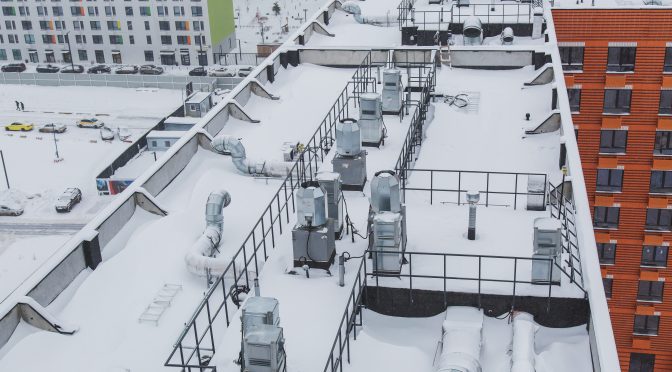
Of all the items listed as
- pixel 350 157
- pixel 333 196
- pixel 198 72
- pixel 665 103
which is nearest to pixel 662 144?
pixel 665 103

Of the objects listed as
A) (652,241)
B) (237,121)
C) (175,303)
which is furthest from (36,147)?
(175,303)

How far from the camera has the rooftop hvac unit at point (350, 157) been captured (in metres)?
22.0

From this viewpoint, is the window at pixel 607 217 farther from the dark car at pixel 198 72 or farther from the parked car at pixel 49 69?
the parked car at pixel 49 69

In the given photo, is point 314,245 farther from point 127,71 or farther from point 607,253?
point 127,71

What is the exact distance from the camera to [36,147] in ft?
263

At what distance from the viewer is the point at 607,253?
45125mm

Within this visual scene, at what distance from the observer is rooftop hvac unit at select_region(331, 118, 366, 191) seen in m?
22.0

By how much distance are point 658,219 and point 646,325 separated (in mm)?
6119

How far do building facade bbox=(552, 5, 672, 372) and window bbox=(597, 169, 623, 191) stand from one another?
55 mm

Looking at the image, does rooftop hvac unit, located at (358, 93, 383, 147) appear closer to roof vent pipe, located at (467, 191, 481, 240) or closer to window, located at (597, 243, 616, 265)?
roof vent pipe, located at (467, 191, 481, 240)

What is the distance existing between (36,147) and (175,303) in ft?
214

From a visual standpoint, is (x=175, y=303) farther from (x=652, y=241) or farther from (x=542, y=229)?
(x=652, y=241)

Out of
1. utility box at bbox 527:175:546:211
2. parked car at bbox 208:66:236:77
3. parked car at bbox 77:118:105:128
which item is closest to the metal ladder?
utility box at bbox 527:175:546:211

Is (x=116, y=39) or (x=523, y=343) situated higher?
(x=523, y=343)
